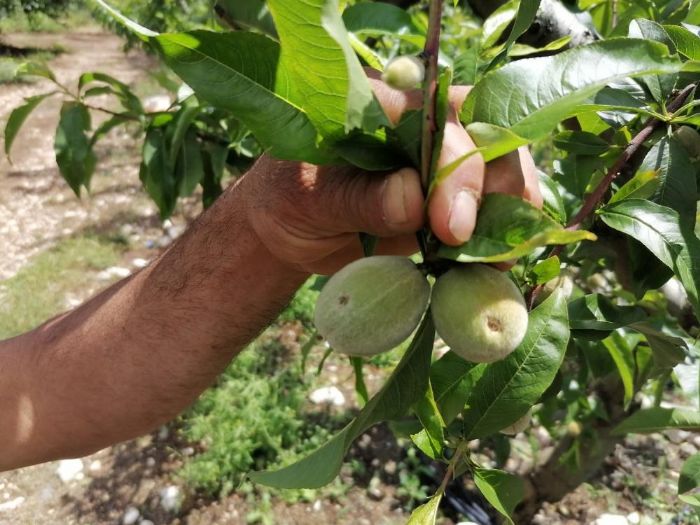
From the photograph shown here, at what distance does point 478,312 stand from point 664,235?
0.36 metres

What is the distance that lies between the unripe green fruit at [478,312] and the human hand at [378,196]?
0.04 metres

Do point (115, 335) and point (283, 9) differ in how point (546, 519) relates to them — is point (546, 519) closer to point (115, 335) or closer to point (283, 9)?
point (115, 335)

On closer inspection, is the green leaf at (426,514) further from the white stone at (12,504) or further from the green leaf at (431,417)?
the white stone at (12,504)

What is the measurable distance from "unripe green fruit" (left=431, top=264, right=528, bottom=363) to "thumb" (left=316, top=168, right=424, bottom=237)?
75mm

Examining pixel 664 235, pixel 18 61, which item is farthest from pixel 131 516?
pixel 18 61

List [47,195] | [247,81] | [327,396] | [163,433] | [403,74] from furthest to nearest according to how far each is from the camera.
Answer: [47,195], [327,396], [163,433], [247,81], [403,74]

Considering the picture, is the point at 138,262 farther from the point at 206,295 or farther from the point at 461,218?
the point at 461,218

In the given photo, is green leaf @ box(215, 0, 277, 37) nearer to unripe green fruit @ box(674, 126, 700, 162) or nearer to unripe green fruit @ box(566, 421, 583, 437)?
unripe green fruit @ box(674, 126, 700, 162)

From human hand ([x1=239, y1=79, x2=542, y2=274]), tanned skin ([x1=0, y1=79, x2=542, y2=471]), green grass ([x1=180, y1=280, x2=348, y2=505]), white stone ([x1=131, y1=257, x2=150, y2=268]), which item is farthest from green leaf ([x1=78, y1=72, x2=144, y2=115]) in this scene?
white stone ([x1=131, y1=257, x2=150, y2=268])

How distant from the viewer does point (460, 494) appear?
239cm

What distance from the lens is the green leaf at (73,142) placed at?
200cm

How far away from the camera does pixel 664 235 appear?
798 mm

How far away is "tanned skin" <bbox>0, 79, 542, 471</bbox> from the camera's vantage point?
647 mm

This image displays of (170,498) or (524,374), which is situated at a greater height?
(524,374)
